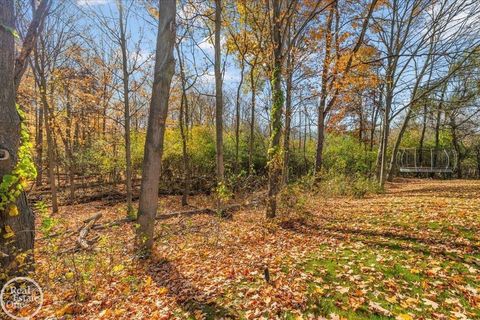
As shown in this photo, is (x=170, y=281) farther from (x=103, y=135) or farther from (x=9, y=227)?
(x=103, y=135)

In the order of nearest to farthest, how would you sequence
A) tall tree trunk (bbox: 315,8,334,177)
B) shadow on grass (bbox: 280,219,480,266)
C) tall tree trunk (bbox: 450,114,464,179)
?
shadow on grass (bbox: 280,219,480,266) < tall tree trunk (bbox: 315,8,334,177) < tall tree trunk (bbox: 450,114,464,179)

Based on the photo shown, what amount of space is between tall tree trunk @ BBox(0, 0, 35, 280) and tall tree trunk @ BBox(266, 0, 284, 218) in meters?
4.97

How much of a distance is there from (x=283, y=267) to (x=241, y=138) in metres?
14.5

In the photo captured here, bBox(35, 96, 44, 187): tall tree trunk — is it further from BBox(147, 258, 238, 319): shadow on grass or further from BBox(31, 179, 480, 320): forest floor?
BBox(147, 258, 238, 319): shadow on grass

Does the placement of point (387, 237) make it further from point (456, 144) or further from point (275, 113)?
point (456, 144)

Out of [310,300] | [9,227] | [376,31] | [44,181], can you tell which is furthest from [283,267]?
[44,181]

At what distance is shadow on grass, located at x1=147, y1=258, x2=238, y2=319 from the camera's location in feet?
9.51

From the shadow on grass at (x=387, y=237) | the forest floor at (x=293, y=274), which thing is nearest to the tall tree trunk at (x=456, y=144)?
the forest floor at (x=293, y=274)

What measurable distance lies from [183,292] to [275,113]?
475 centimetres

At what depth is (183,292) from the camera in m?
3.49

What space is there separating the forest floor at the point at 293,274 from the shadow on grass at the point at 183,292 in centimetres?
1

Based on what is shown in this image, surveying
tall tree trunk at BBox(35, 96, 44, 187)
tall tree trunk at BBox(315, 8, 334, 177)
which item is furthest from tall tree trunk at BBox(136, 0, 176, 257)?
tall tree trunk at BBox(35, 96, 44, 187)

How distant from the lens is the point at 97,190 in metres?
14.4

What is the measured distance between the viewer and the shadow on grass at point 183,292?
2.90 meters
